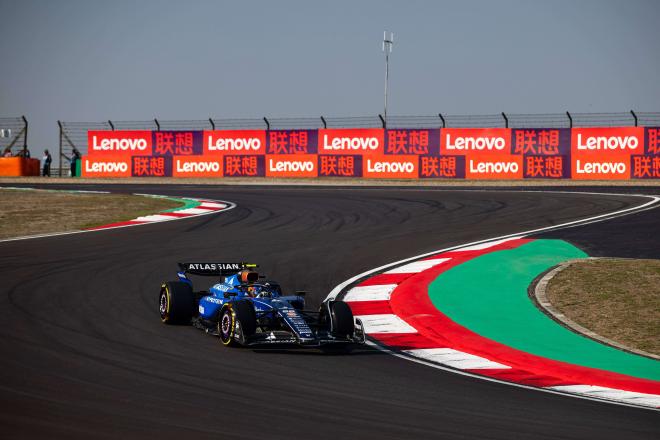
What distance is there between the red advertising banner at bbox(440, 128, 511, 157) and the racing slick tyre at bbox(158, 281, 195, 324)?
2512 centimetres

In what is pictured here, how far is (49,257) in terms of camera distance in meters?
15.7

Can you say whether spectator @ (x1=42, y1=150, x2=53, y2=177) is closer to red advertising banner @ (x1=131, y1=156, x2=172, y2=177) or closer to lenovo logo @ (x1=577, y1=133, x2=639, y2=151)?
red advertising banner @ (x1=131, y1=156, x2=172, y2=177)

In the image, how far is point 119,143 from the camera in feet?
134

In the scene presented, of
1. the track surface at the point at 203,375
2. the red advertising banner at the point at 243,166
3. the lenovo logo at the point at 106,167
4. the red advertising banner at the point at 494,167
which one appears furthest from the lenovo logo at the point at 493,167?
the track surface at the point at 203,375

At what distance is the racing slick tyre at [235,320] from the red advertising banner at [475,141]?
84.8ft

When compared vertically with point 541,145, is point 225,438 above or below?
below

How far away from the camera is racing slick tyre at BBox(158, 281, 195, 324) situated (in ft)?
35.3

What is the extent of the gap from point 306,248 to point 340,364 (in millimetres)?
7663

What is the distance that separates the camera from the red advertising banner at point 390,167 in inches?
1406

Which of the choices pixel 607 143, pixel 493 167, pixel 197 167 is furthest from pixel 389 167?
pixel 197 167

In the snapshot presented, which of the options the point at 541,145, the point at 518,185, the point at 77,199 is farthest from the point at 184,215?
the point at 541,145

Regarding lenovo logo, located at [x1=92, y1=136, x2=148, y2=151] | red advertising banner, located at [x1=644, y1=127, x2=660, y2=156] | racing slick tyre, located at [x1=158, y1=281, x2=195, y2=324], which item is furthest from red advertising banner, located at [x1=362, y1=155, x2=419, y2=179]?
racing slick tyre, located at [x1=158, y1=281, x2=195, y2=324]

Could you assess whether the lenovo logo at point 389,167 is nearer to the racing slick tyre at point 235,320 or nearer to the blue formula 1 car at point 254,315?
the blue formula 1 car at point 254,315

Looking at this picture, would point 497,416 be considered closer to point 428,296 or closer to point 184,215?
point 428,296
